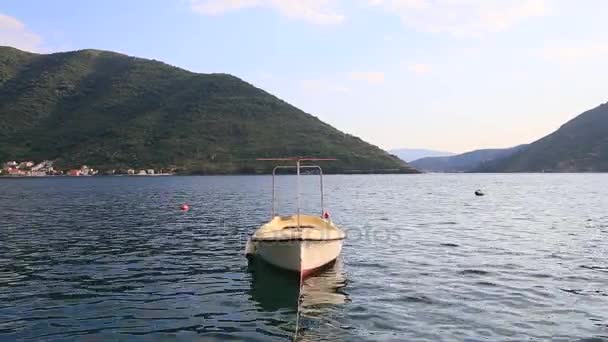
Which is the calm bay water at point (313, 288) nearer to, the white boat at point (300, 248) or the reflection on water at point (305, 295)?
the reflection on water at point (305, 295)

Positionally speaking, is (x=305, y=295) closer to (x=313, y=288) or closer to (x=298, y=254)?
(x=313, y=288)

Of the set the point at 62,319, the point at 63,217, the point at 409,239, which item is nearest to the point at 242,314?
the point at 62,319

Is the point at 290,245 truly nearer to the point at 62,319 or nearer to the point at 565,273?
the point at 62,319

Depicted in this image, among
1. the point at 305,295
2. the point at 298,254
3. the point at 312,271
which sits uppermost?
the point at 298,254

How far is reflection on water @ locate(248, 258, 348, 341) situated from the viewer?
1753cm

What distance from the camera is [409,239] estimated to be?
129 feet

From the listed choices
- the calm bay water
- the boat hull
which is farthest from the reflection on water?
the boat hull

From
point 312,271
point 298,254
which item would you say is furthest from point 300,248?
point 312,271

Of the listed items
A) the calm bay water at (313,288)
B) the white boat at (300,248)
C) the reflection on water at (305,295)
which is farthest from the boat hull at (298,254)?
the calm bay water at (313,288)

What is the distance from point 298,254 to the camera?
76.0 ft

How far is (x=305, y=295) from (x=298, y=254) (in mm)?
2247

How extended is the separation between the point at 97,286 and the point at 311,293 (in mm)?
9871

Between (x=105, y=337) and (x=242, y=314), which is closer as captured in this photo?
(x=105, y=337)

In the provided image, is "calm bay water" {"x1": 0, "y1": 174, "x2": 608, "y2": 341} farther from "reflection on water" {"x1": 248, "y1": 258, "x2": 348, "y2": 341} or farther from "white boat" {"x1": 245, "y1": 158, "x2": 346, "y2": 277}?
"white boat" {"x1": 245, "y1": 158, "x2": 346, "y2": 277}
